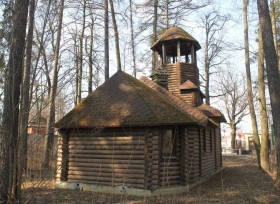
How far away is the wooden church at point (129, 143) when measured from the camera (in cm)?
1126

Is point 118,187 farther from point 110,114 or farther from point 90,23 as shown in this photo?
point 90,23

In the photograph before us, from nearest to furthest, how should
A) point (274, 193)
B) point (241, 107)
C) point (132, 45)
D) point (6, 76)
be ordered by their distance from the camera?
point (6, 76) → point (274, 193) → point (132, 45) → point (241, 107)

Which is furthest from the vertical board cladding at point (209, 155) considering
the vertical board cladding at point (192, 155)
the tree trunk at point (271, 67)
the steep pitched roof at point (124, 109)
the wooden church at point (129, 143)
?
the tree trunk at point (271, 67)

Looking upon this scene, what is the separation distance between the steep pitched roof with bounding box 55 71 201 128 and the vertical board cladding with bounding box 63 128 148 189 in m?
0.42

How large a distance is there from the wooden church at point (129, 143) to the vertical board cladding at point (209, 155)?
3.26 ft

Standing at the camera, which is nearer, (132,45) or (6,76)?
(6,76)

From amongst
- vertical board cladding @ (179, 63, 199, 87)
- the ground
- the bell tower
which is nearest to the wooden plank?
the ground

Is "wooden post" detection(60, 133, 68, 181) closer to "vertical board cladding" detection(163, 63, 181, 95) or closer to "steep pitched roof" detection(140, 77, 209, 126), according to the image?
"steep pitched roof" detection(140, 77, 209, 126)

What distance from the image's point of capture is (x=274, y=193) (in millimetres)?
10797

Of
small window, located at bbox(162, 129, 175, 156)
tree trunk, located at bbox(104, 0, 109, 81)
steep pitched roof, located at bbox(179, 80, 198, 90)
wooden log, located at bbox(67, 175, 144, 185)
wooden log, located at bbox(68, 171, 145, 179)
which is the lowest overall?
wooden log, located at bbox(67, 175, 144, 185)

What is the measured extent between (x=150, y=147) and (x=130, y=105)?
200 cm

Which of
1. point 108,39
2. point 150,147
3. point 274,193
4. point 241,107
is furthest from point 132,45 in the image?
point 241,107

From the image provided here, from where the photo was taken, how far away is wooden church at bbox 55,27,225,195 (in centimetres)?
1126

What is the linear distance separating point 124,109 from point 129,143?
145 cm
